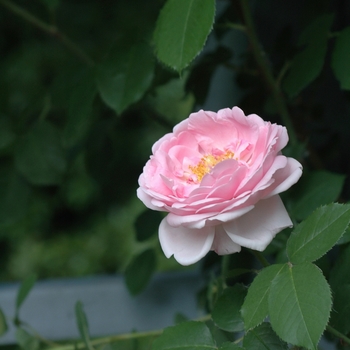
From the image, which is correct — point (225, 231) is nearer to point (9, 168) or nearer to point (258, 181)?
A: point (258, 181)

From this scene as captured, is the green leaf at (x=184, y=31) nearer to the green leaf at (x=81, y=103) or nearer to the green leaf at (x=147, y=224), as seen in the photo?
the green leaf at (x=81, y=103)

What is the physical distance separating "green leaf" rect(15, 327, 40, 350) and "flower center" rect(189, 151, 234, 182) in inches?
14.7

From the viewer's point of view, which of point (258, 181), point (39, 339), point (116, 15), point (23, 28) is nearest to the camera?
point (258, 181)

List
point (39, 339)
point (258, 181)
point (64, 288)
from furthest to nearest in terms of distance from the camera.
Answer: point (64, 288) < point (39, 339) < point (258, 181)

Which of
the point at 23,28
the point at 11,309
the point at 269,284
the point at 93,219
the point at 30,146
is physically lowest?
the point at 93,219

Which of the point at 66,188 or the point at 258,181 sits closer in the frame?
the point at 258,181

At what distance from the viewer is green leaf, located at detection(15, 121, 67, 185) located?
0.66 metres

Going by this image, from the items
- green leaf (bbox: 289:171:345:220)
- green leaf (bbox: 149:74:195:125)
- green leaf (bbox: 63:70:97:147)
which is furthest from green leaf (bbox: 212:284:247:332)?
green leaf (bbox: 149:74:195:125)

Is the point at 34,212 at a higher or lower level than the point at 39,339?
lower

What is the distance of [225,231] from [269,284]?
0.04 metres

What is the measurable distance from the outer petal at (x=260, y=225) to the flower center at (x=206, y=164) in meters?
0.05

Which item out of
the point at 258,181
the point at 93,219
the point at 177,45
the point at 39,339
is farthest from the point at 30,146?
the point at 93,219

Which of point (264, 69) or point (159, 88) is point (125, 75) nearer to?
point (264, 69)

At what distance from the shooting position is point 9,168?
719mm
